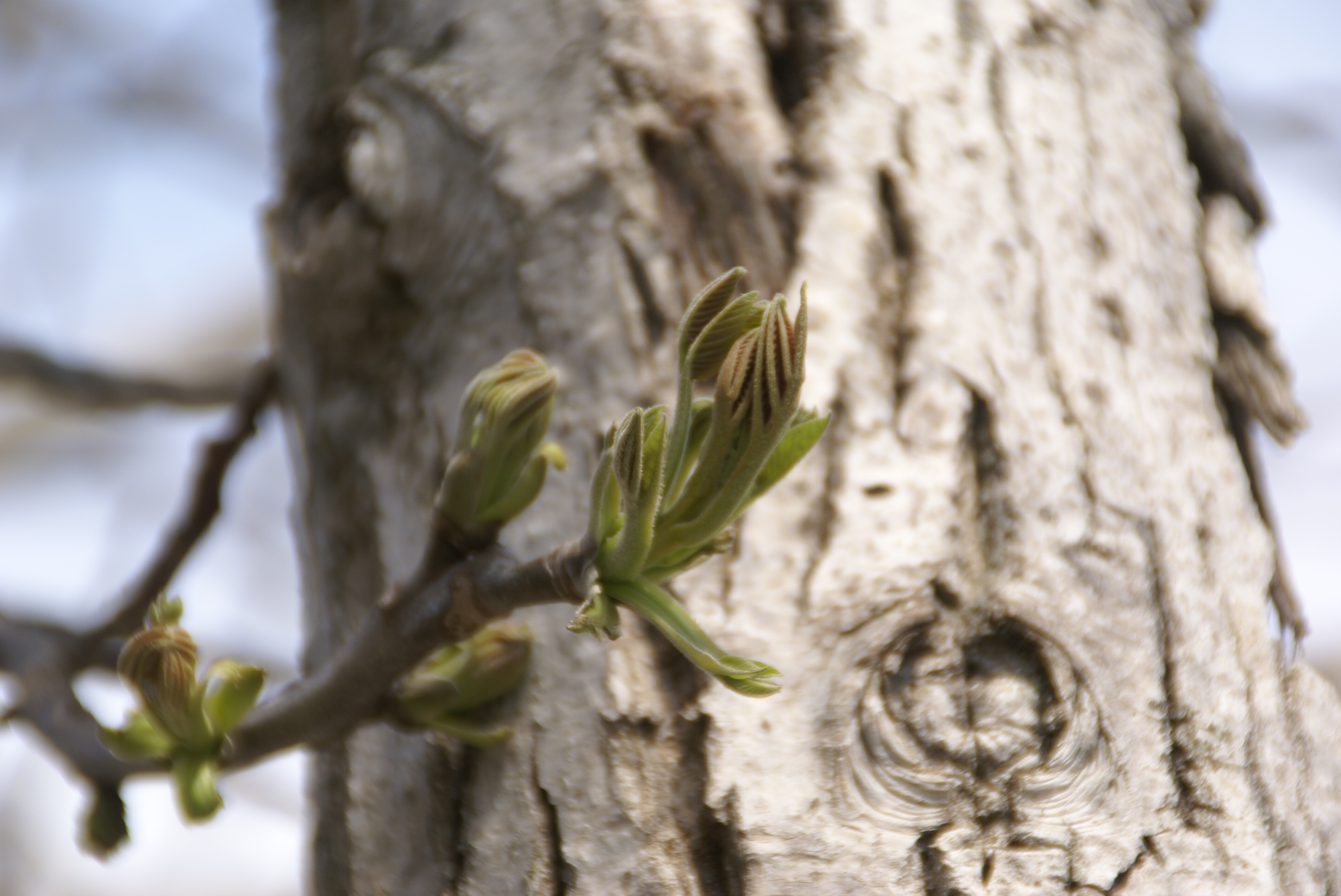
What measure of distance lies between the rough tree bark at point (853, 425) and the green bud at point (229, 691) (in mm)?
164

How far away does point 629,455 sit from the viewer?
61 cm

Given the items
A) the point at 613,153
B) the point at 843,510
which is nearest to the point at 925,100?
the point at 613,153

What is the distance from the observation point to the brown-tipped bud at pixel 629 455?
0.60 meters

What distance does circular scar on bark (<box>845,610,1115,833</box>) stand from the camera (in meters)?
0.79

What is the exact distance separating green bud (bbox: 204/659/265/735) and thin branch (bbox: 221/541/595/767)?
0.5 inches

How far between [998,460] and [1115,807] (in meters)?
0.30

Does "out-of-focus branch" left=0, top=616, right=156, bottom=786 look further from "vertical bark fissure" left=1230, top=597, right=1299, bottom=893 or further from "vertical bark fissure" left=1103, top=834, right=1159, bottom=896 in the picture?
"vertical bark fissure" left=1230, top=597, right=1299, bottom=893

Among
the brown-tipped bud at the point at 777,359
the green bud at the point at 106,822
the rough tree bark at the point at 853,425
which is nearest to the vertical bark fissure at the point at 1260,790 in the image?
the rough tree bark at the point at 853,425

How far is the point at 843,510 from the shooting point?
0.92m

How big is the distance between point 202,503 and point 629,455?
3.21ft

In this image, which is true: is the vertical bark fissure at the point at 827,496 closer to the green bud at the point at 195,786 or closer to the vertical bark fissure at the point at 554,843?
the vertical bark fissure at the point at 554,843

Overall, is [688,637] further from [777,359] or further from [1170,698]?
[1170,698]

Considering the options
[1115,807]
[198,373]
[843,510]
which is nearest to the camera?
[1115,807]

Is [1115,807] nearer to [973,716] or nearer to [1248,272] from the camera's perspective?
[973,716]
